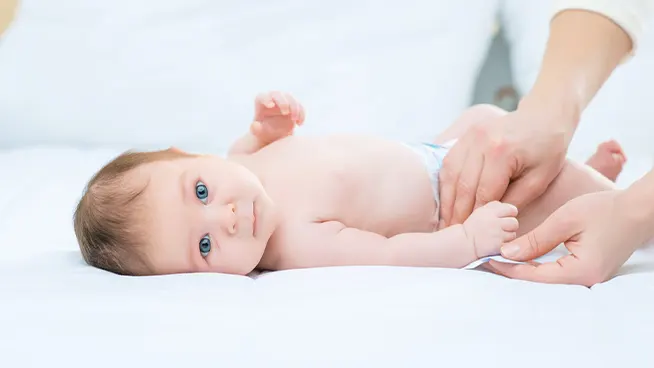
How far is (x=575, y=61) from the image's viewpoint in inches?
47.9

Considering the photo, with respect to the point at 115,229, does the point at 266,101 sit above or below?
above

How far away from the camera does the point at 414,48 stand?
2.01 metres

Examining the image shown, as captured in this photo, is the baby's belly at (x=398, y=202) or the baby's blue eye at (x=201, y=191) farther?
the baby's belly at (x=398, y=202)

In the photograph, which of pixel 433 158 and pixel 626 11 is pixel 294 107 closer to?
pixel 433 158

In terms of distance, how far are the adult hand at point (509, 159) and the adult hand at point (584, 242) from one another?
0.53 feet

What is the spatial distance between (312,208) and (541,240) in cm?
35

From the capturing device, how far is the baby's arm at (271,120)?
50.3 inches

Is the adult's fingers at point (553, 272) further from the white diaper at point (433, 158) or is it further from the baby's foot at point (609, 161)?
the baby's foot at point (609, 161)

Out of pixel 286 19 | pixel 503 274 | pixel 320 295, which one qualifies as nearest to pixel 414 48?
pixel 286 19

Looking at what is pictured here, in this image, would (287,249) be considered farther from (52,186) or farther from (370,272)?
Answer: (52,186)

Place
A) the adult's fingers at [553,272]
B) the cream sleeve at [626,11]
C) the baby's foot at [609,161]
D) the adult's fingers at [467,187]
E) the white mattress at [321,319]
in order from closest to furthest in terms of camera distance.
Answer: the white mattress at [321,319]
the adult's fingers at [553,272]
the adult's fingers at [467,187]
the cream sleeve at [626,11]
the baby's foot at [609,161]

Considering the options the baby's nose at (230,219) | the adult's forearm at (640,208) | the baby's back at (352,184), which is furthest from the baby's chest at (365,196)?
the adult's forearm at (640,208)

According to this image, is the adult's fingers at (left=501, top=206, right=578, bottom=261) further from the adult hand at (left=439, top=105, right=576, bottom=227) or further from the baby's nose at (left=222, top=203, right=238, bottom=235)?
the baby's nose at (left=222, top=203, right=238, bottom=235)

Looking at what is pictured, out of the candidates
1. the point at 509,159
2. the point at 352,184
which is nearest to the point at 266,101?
the point at 352,184
